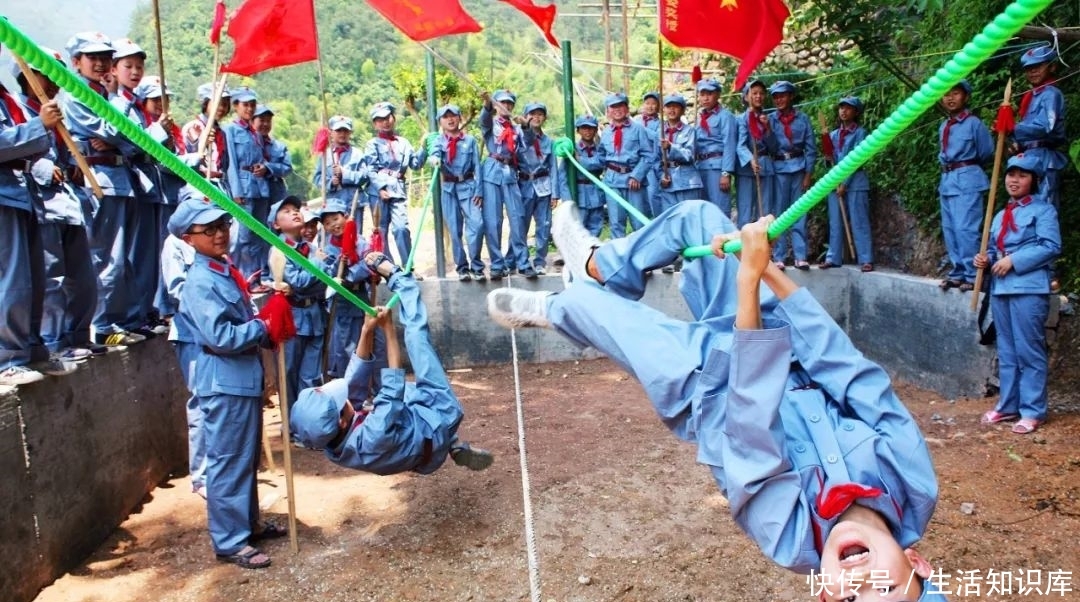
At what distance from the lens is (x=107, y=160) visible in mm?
4785

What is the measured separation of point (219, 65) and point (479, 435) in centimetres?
295

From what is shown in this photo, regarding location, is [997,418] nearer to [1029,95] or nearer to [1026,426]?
[1026,426]

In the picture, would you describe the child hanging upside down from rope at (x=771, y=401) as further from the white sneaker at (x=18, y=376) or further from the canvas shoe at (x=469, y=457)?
the white sneaker at (x=18, y=376)

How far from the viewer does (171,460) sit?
5059 millimetres

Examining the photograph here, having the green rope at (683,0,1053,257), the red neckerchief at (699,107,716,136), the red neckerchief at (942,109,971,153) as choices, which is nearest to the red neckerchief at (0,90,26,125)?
the green rope at (683,0,1053,257)

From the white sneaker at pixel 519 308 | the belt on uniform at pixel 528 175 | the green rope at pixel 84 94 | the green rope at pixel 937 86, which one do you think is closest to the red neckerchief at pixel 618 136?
the belt on uniform at pixel 528 175

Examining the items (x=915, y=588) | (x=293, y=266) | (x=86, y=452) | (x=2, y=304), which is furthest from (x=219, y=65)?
(x=915, y=588)

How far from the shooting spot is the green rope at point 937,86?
4.70 feet

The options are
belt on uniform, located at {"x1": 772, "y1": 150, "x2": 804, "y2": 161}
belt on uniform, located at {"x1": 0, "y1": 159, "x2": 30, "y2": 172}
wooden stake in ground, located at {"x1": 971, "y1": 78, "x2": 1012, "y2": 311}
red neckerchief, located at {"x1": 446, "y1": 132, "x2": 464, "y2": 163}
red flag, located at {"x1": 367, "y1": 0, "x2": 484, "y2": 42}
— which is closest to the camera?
belt on uniform, located at {"x1": 0, "y1": 159, "x2": 30, "y2": 172}

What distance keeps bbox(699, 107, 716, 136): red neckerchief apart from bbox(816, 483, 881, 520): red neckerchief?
236 inches

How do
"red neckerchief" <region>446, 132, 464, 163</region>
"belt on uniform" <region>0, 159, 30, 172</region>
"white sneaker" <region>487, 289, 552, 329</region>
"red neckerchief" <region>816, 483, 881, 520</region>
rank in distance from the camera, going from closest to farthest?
"red neckerchief" <region>816, 483, 881, 520</region> → "white sneaker" <region>487, 289, 552, 329</region> → "belt on uniform" <region>0, 159, 30, 172</region> → "red neckerchief" <region>446, 132, 464, 163</region>

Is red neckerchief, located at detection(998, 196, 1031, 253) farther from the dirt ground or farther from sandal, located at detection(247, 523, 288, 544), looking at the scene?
sandal, located at detection(247, 523, 288, 544)

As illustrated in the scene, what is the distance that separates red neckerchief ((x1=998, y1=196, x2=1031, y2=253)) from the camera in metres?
5.04

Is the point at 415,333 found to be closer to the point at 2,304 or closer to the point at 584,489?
the point at 584,489
